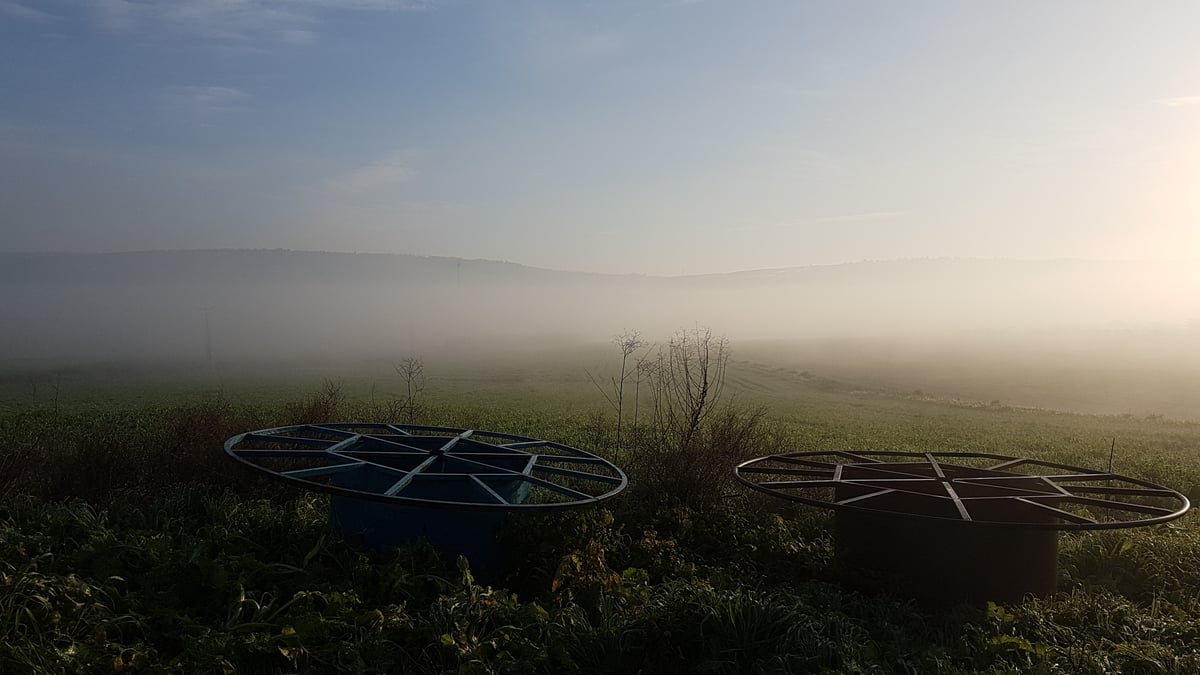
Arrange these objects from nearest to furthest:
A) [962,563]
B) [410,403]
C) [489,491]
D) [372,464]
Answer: [962,563], [489,491], [372,464], [410,403]

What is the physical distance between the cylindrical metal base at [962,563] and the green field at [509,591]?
0.60ft

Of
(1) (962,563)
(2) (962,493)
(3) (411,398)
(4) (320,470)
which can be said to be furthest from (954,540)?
(3) (411,398)

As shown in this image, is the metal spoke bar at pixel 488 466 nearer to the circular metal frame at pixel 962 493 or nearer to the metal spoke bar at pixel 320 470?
the metal spoke bar at pixel 320 470

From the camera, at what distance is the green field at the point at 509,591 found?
5086 mm

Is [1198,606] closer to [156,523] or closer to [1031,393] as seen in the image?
[156,523]

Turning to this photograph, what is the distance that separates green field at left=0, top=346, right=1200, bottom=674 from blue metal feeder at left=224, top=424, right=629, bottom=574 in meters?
0.32

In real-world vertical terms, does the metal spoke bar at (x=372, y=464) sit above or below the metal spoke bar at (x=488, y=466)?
above

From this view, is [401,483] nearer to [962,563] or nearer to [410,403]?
[962,563]

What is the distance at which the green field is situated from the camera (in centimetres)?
509

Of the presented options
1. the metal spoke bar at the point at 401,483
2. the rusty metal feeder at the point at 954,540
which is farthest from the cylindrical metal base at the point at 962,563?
the metal spoke bar at the point at 401,483

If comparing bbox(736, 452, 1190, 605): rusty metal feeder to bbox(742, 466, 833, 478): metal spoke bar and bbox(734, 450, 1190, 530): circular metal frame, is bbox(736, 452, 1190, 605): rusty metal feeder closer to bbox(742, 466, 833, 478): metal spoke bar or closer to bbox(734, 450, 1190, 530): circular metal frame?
bbox(734, 450, 1190, 530): circular metal frame

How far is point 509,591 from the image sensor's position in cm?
727

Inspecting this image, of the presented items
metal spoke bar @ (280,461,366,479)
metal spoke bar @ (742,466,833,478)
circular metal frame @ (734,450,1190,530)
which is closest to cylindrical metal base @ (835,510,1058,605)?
circular metal frame @ (734,450,1190,530)

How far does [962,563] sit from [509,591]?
3949 mm
